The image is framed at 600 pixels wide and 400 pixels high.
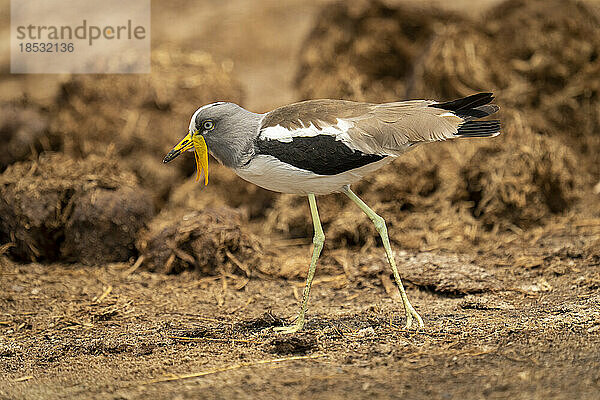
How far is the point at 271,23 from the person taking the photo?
453 inches

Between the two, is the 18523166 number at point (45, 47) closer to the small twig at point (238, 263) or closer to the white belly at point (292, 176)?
the small twig at point (238, 263)

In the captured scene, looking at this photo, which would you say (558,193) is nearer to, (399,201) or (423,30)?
(399,201)

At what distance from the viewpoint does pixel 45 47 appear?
428 inches

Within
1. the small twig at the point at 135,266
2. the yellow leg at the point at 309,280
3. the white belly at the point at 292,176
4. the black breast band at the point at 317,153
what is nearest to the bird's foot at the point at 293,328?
the yellow leg at the point at 309,280

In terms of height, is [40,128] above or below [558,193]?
above

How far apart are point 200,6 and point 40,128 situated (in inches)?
237

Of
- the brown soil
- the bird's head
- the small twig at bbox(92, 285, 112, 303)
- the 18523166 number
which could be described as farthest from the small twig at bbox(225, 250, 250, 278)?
the 18523166 number

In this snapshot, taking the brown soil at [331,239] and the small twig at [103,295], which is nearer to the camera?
the brown soil at [331,239]

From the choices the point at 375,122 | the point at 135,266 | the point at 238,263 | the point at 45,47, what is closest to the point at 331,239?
the point at 238,263

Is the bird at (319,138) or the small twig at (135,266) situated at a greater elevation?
the bird at (319,138)

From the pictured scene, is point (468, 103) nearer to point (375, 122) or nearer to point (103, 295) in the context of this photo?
point (375, 122)

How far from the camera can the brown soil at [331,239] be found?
→ 11.1 ft

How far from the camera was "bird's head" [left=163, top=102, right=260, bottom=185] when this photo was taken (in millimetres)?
3865

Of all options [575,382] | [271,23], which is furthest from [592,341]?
[271,23]
